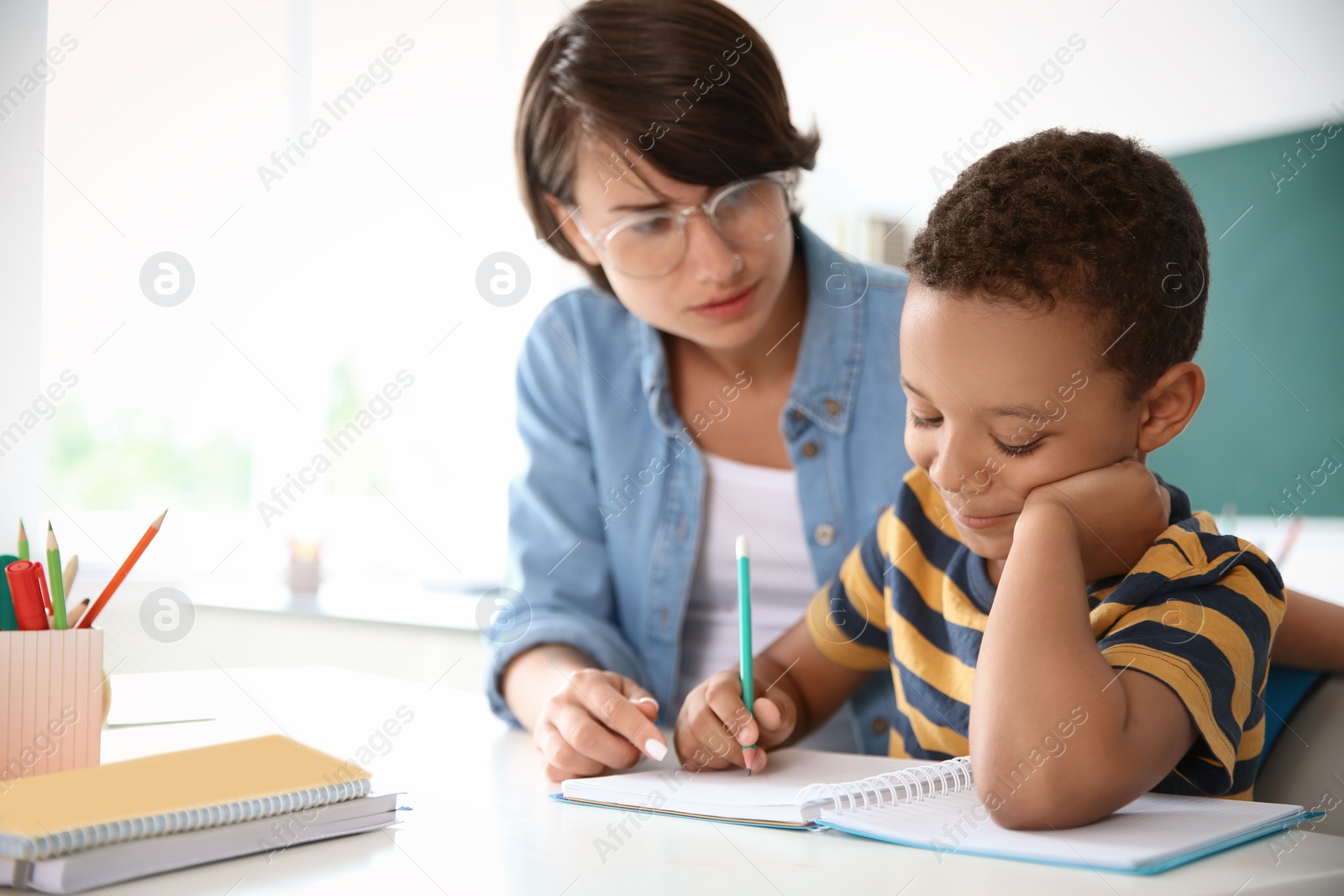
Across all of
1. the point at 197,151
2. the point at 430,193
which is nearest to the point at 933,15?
the point at 430,193

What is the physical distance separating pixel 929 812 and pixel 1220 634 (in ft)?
0.82

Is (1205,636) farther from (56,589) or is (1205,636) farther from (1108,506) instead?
(56,589)

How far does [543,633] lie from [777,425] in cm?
41

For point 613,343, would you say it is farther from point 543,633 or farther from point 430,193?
point 430,193

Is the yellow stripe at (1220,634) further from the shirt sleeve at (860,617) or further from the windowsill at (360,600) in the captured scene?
the windowsill at (360,600)

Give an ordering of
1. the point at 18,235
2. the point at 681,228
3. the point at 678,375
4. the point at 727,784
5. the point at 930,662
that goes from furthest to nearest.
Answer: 1. the point at 18,235
2. the point at 678,375
3. the point at 681,228
4. the point at 930,662
5. the point at 727,784

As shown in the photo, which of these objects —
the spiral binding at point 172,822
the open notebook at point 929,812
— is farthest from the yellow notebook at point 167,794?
the open notebook at point 929,812

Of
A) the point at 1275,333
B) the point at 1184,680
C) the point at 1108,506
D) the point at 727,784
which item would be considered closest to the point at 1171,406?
the point at 1108,506

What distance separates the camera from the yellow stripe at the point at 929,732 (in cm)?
97

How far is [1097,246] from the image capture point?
0.80 meters

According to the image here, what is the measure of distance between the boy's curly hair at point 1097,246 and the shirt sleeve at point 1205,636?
138mm

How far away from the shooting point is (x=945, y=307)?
0.83m

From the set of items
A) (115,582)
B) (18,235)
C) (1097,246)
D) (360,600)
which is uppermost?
(18,235)

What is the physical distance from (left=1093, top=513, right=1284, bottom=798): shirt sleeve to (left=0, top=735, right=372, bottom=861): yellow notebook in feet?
1.82
